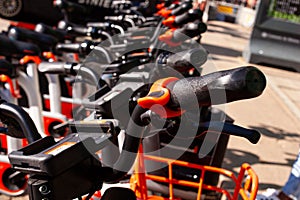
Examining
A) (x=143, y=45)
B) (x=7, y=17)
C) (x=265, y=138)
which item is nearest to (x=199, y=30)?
(x=143, y=45)

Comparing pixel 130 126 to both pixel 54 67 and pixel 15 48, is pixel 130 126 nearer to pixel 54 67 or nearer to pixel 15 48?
pixel 54 67

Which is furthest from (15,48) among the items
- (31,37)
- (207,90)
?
(207,90)

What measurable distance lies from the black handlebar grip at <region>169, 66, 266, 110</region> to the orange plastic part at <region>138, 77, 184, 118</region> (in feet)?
0.06

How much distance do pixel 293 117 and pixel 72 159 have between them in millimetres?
5057

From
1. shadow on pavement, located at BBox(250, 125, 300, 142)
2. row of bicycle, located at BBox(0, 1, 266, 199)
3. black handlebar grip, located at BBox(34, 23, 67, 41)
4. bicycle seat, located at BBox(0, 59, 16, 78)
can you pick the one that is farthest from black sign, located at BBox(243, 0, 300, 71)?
bicycle seat, located at BBox(0, 59, 16, 78)

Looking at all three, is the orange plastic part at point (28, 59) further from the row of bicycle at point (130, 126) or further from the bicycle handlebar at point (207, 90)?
the bicycle handlebar at point (207, 90)

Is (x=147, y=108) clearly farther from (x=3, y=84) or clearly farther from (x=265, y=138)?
(x=265, y=138)

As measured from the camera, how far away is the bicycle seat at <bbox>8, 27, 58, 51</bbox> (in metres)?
3.03

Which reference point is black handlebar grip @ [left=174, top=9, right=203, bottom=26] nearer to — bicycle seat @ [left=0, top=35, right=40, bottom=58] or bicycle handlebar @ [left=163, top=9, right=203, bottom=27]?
bicycle handlebar @ [left=163, top=9, right=203, bottom=27]

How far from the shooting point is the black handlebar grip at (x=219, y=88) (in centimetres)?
75

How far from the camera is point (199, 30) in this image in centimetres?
223

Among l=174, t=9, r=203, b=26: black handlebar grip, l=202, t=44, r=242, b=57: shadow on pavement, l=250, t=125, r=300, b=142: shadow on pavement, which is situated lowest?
l=250, t=125, r=300, b=142: shadow on pavement

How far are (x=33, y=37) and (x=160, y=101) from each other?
251 centimetres

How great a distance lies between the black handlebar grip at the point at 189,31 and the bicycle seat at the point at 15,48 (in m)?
1.21
